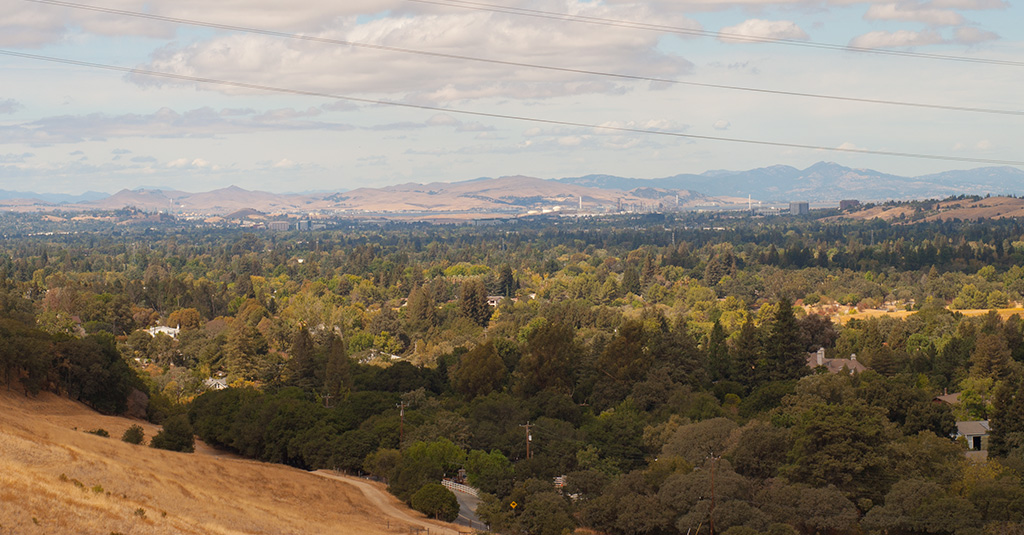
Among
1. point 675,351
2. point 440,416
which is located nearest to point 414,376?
point 440,416

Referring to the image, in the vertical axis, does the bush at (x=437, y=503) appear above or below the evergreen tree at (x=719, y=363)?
below

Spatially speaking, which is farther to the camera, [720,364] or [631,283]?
[631,283]

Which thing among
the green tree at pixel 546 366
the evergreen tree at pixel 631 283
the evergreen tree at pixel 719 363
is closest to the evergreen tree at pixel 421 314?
the green tree at pixel 546 366

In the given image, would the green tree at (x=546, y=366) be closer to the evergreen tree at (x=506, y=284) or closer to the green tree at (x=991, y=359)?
the green tree at (x=991, y=359)

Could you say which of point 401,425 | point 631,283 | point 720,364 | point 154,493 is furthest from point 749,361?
point 631,283

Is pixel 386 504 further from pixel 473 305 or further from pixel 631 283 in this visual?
pixel 631 283

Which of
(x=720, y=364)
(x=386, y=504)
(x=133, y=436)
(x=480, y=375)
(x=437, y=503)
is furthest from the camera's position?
(x=720, y=364)
